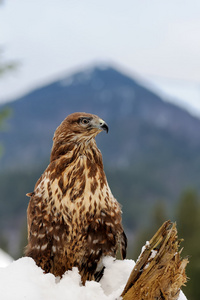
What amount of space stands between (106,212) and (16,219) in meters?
109

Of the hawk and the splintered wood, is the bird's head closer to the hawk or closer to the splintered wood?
the hawk

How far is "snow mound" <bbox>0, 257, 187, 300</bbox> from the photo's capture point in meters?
3.71

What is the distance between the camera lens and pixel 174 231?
3.58 meters

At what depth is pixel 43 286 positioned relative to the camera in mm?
3852

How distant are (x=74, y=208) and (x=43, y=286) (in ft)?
2.43

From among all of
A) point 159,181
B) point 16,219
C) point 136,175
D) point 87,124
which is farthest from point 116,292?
point 159,181

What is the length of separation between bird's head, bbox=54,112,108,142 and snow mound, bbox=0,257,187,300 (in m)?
1.22

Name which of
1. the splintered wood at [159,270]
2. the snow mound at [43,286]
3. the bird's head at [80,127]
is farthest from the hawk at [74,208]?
the splintered wood at [159,270]

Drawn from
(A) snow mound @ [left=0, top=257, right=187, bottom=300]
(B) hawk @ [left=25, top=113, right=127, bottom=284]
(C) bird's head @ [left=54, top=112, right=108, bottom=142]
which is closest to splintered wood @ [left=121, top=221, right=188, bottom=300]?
→ (A) snow mound @ [left=0, top=257, right=187, bottom=300]

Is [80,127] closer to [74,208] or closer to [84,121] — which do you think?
[84,121]

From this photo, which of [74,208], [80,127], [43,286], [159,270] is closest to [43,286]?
[43,286]

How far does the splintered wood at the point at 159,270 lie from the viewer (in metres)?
3.63

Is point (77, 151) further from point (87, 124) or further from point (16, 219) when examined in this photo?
point (16, 219)

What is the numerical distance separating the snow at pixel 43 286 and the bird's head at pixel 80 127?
1215mm
